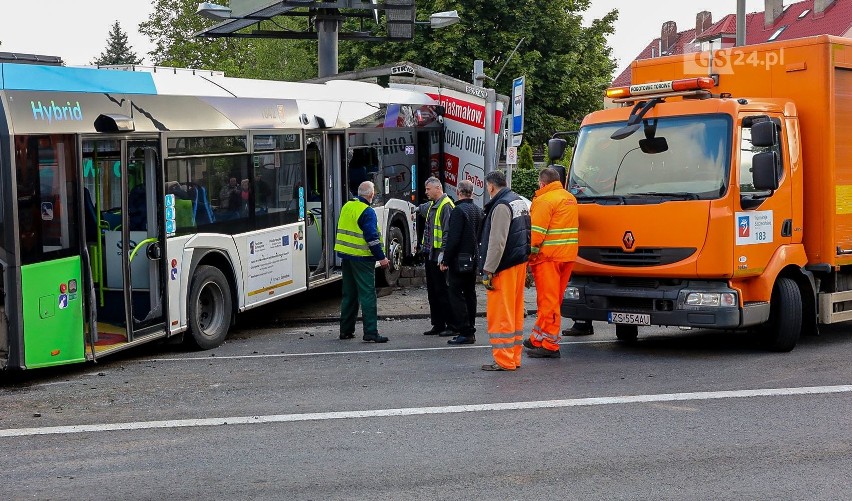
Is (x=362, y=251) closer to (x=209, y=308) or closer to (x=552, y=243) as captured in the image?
(x=209, y=308)

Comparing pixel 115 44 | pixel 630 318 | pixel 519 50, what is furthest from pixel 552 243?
pixel 115 44

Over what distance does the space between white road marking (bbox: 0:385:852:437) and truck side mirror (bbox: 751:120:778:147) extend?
227 centimetres

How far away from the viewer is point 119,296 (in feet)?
34.0

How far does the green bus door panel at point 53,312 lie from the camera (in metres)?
9.14

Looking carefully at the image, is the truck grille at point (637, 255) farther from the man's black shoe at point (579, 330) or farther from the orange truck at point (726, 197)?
the man's black shoe at point (579, 330)

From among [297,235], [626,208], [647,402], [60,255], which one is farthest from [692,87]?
[60,255]

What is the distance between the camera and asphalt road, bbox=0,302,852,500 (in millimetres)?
6199

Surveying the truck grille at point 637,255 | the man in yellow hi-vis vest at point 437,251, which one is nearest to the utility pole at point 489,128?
the man in yellow hi-vis vest at point 437,251

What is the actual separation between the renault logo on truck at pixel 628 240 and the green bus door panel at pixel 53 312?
491 cm

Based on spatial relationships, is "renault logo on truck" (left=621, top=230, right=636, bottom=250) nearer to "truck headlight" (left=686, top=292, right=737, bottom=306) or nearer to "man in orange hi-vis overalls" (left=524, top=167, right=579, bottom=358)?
"man in orange hi-vis overalls" (left=524, top=167, right=579, bottom=358)

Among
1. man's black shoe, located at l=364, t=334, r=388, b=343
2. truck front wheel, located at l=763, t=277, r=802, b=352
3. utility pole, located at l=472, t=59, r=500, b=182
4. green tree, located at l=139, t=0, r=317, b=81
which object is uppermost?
green tree, located at l=139, t=0, r=317, b=81

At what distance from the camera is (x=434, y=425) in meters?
7.68

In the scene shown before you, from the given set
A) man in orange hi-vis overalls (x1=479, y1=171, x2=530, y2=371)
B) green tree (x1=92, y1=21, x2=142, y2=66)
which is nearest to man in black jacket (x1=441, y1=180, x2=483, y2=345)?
man in orange hi-vis overalls (x1=479, y1=171, x2=530, y2=371)

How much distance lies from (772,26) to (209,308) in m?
60.6
